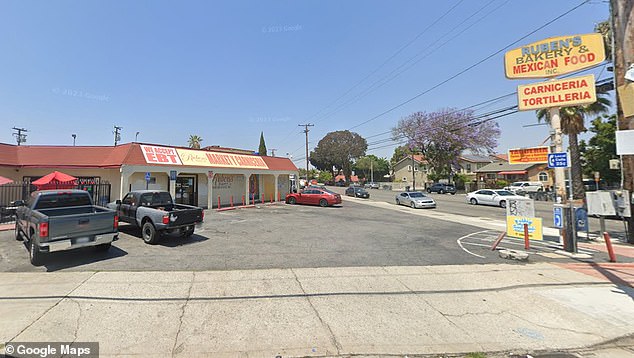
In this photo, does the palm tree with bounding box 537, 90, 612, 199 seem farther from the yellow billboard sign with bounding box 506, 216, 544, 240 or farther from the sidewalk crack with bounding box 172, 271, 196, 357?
the sidewalk crack with bounding box 172, 271, 196, 357

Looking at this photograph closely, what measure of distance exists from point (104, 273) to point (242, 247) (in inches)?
140

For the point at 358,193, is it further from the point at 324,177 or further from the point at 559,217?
the point at 324,177

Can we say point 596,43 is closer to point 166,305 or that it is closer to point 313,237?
point 313,237

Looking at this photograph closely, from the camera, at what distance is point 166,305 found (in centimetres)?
450

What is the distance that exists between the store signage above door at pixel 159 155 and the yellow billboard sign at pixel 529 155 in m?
18.2

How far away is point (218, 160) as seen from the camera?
782 inches

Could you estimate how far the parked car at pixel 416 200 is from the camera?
22.7 metres

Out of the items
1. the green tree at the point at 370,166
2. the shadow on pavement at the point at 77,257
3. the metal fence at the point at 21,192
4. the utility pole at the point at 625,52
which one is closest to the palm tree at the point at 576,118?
the utility pole at the point at 625,52

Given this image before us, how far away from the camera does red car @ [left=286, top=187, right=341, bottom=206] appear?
878 inches

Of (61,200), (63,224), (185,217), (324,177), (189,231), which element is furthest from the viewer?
(324,177)

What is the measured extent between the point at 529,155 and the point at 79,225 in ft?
46.7

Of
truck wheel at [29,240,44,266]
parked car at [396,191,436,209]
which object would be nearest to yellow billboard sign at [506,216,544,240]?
parked car at [396,191,436,209]

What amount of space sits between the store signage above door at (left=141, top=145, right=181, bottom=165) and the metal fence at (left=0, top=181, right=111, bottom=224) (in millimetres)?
3449

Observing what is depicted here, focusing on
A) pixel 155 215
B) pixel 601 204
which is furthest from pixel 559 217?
pixel 155 215
